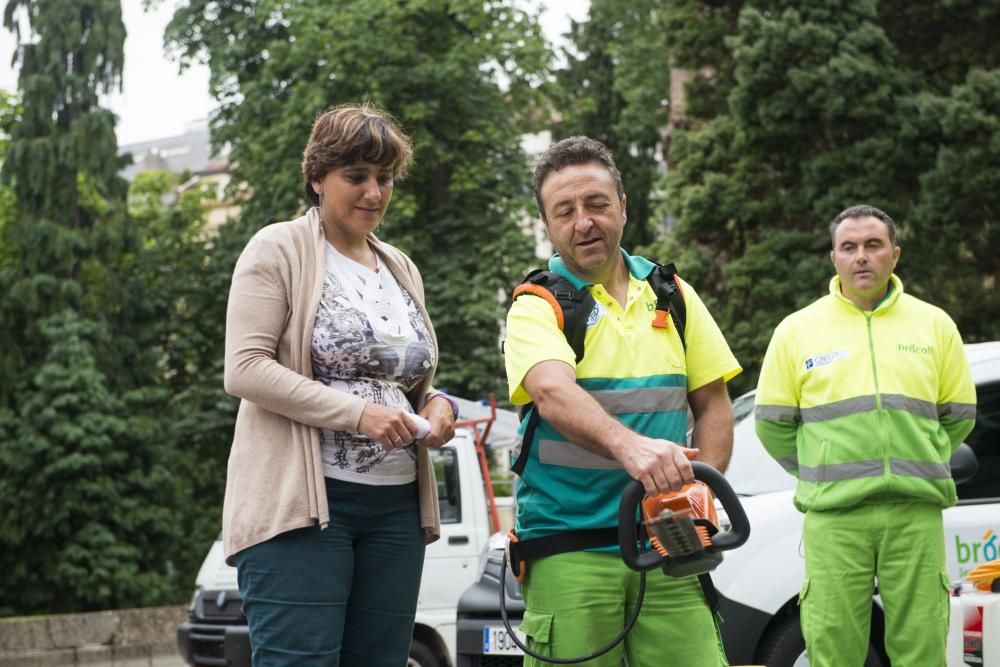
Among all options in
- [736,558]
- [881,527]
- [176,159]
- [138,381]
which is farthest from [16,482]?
[176,159]

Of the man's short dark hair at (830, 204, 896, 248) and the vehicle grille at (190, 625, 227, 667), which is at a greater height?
the man's short dark hair at (830, 204, 896, 248)

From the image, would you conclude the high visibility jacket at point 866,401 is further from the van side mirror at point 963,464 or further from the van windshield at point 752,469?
the van windshield at point 752,469

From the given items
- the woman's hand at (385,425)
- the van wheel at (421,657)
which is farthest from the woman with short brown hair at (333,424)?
the van wheel at (421,657)

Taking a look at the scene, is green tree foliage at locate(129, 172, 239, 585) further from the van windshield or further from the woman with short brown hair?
the woman with short brown hair

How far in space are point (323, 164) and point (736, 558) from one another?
345 cm

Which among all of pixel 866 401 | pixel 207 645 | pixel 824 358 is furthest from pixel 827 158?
pixel 866 401

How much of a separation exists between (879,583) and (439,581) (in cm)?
593

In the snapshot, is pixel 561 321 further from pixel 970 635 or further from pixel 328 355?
pixel 970 635

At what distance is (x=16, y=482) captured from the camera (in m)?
20.1

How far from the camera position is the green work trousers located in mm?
3629

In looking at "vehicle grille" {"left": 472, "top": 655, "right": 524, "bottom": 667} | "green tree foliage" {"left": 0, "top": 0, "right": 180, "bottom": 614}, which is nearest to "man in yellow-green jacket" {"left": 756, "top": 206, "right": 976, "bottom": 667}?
"vehicle grille" {"left": 472, "top": 655, "right": 524, "bottom": 667}

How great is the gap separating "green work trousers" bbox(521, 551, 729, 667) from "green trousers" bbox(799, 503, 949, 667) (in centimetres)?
191

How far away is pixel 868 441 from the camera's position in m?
5.51

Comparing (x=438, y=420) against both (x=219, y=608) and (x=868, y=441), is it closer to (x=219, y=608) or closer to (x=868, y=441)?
(x=868, y=441)
